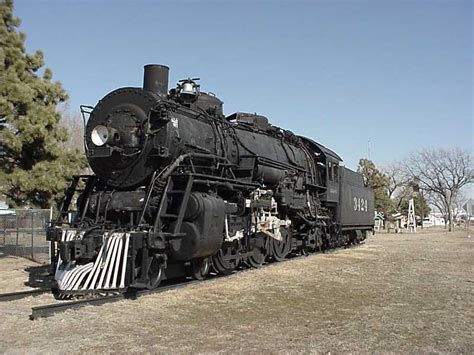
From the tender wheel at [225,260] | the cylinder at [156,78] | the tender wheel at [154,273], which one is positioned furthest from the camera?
the tender wheel at [225,260]

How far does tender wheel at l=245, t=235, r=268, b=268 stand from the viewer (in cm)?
1427

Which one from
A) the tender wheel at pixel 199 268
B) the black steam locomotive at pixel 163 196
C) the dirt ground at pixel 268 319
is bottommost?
the dirt ground at pixel 268 319

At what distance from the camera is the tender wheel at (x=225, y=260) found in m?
12.3

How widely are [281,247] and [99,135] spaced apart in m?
7.68

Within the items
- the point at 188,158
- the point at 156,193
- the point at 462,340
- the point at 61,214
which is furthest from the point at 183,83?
the point at 462,340

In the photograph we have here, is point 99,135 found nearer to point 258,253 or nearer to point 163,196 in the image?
point 163,196

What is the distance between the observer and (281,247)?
1634 cm

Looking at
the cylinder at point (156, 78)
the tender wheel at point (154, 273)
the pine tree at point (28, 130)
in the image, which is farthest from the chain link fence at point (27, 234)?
the tender wheel at point (154, 273)

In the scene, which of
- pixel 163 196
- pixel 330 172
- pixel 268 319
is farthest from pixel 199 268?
pixel 330 172

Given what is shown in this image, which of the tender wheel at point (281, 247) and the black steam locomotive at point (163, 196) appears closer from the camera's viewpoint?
the black steam locomotive at point (163, 196)

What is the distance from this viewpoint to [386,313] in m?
8.48

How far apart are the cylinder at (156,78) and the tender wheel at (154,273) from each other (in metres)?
4.06

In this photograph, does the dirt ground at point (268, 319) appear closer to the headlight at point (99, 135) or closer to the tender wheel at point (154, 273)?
the tender wheel at point (154, 273)

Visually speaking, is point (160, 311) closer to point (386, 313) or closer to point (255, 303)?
point (255, 303)
